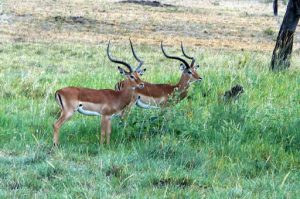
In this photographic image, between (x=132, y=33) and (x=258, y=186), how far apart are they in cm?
1599

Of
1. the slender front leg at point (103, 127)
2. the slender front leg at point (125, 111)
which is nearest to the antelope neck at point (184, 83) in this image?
the slender front leg at point (125, 111)

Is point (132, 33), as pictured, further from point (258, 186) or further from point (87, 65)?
point (258, 186)

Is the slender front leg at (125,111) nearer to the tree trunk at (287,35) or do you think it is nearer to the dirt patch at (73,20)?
the tree trunk at (287,35)

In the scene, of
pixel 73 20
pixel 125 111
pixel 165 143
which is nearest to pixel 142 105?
pixel 125 111

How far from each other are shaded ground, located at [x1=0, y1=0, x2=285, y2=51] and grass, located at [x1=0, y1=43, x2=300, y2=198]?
364 inches

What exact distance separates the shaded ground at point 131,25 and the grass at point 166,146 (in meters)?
9.24

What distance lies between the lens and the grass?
4711mm

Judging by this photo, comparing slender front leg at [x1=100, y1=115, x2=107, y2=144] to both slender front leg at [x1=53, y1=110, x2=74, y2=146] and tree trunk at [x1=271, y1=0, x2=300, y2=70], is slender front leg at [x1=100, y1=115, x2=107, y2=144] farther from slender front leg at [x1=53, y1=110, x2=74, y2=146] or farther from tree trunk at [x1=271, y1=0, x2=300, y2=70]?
tree trunk at [x1=271, y1=0, x2=300, y2=70]

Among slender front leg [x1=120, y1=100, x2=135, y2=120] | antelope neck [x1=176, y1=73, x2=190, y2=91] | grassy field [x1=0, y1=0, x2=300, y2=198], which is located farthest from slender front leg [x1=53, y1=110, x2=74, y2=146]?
antelope neck [x1=176, y1=73, x2=190, y2=91]

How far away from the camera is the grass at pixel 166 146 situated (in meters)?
4.71

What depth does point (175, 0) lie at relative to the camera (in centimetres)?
4097

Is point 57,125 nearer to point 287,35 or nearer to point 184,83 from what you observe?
point 184,83

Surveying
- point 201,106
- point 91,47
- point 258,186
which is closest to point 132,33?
point 91,47

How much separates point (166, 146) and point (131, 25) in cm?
1753
